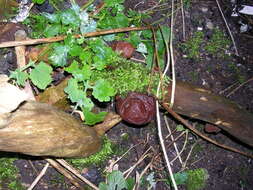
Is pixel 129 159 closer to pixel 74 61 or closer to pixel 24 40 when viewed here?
pixel 74 61

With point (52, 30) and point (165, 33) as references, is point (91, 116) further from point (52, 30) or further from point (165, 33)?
point (165, 33)

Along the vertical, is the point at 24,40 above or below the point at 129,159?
above

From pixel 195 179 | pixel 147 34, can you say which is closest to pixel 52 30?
pixel 147 34

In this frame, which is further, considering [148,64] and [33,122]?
[148,64]

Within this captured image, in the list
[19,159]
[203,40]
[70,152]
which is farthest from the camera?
[203,40]

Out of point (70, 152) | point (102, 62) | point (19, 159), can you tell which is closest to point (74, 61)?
point (102, 62)

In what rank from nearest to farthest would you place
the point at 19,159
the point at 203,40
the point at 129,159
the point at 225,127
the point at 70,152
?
the point at 70,152 < the point at 225,127 < the point at 19,159 < the point at 129,159 < the point at 203,40
